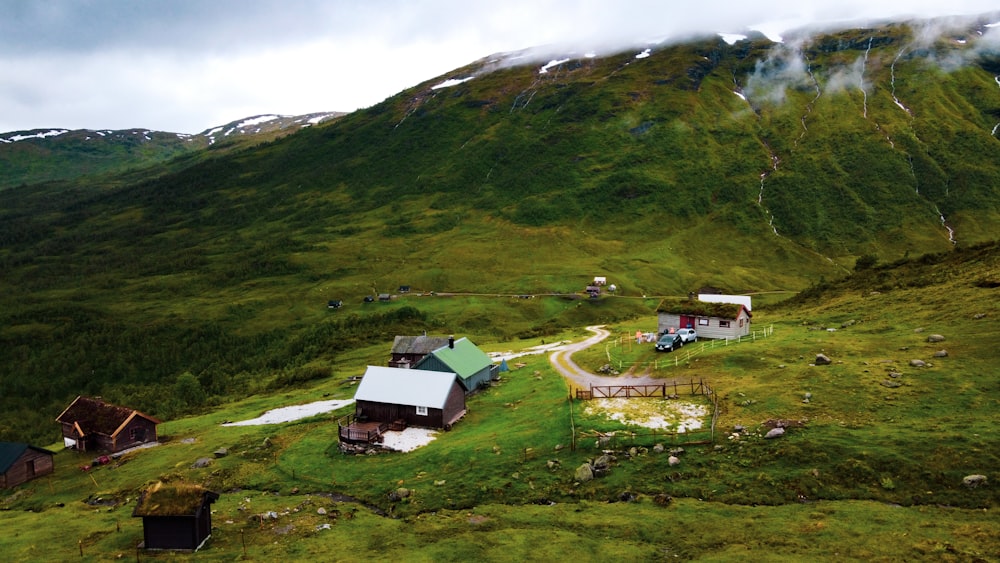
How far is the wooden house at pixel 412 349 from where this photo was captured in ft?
314

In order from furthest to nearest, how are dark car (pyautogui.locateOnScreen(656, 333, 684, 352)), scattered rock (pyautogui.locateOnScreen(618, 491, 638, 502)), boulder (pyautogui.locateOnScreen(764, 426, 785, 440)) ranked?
dark car (pyautogui.locateOnScreen(656, 333, 684, 352)), boulder (pyautogui.locateOnScreen(764, 426, 785, 440)), scattered rock (pyautogui.locateOnScreen(618, 491, 638, 502))

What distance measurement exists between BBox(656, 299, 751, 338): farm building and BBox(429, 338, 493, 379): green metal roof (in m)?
27.5

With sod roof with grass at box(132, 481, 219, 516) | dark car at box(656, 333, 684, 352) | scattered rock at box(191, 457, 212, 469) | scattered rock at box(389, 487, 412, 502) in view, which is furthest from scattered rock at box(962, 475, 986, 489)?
scattered rock at box(191, 457, 212, 469)

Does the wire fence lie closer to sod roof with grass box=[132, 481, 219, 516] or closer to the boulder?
the boulder

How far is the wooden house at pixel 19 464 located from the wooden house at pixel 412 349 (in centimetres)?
4700

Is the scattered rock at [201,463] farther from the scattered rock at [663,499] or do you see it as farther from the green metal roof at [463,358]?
the scattered rock at [663,499]

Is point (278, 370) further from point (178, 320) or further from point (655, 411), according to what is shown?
point (655, 411)

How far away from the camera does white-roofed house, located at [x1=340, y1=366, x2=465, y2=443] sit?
200ft

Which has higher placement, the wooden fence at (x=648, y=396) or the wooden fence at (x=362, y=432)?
the wooden fence at (x=648, y=396)

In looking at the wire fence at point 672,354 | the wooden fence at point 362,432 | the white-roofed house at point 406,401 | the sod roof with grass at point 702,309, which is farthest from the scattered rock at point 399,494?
the sod roof with grass at point 702,309

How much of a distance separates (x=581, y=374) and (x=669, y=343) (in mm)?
13539

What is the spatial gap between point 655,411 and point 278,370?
98.1 m

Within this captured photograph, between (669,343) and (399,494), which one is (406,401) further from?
(669,343)

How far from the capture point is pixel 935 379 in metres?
47.0
